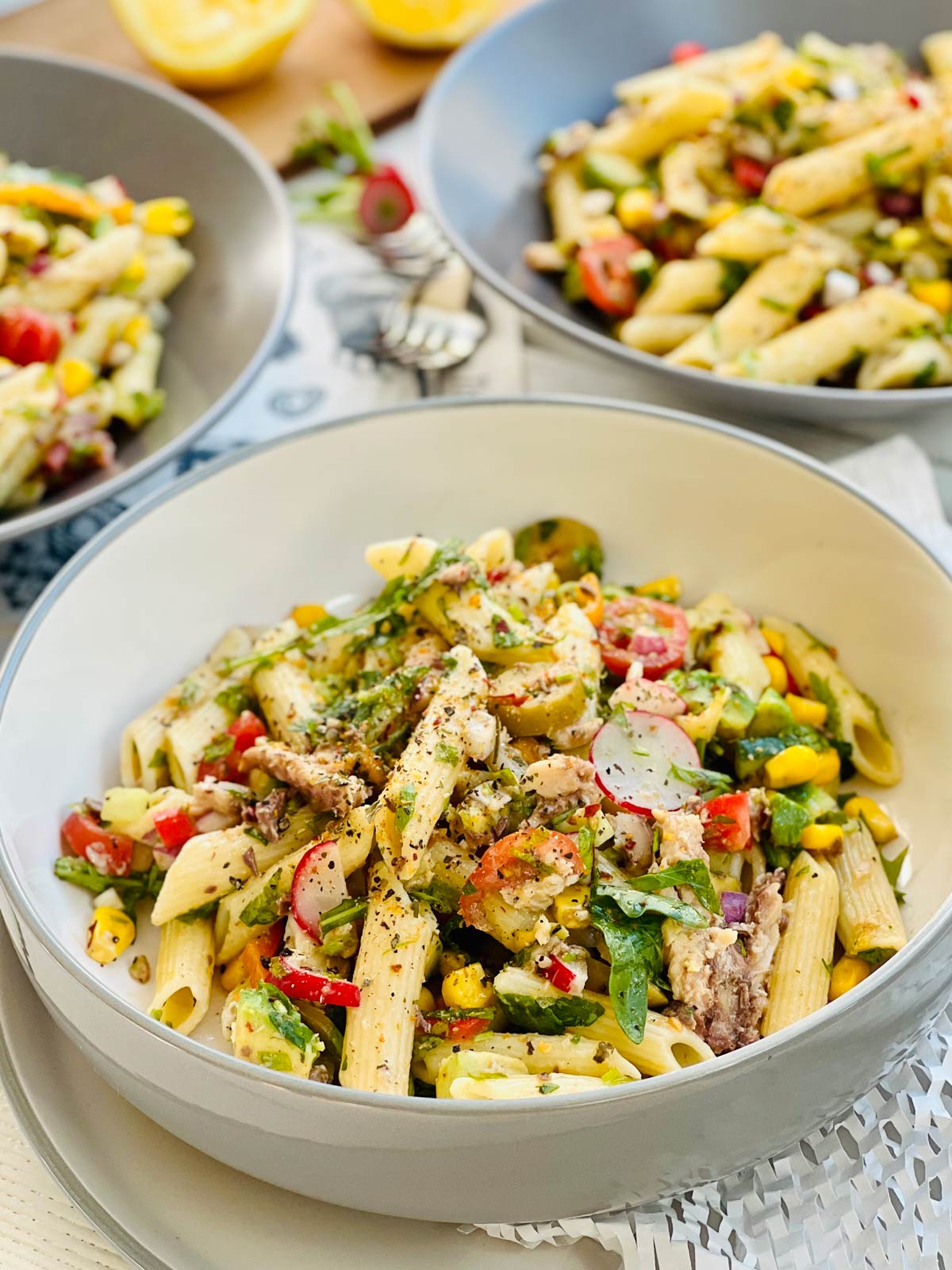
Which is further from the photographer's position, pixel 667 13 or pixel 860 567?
pixel 667 13

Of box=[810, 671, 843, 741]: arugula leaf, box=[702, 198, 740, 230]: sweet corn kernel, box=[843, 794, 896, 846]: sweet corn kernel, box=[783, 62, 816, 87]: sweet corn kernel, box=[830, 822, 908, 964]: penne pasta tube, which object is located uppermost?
box=[783, 62, 816, 87]: sweet corn kernel

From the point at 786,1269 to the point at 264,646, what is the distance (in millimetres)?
1100

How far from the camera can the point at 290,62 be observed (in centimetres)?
367

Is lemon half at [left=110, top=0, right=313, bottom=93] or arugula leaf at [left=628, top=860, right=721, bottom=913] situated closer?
arugula leaf at [left=628, top=860, right=721, bottom=913]

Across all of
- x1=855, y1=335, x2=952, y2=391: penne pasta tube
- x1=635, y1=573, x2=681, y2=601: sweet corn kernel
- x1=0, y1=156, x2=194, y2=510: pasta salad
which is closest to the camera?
x1=635, y1=573, x2=681, y2=601: sweet corn kernel

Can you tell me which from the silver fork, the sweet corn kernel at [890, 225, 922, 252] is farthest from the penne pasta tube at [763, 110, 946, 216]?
the silver fork

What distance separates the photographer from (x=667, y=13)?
11.1 feet

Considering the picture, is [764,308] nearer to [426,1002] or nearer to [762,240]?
[762,240]

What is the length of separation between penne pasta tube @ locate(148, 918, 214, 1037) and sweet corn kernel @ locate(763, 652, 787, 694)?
905 millimetres

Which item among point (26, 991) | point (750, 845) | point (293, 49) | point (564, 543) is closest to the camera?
point (26, 991)

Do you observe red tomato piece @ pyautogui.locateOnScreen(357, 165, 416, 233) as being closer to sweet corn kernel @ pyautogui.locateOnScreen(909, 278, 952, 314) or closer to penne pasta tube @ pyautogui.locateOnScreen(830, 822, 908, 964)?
sweet corn kernel @ pyautogui.locateOnScreen(909, 278, 952, 314)

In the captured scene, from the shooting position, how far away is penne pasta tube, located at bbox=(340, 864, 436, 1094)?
145cm

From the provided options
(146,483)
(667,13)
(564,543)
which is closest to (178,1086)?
(564,543)

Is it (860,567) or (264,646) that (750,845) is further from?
(264,646)
